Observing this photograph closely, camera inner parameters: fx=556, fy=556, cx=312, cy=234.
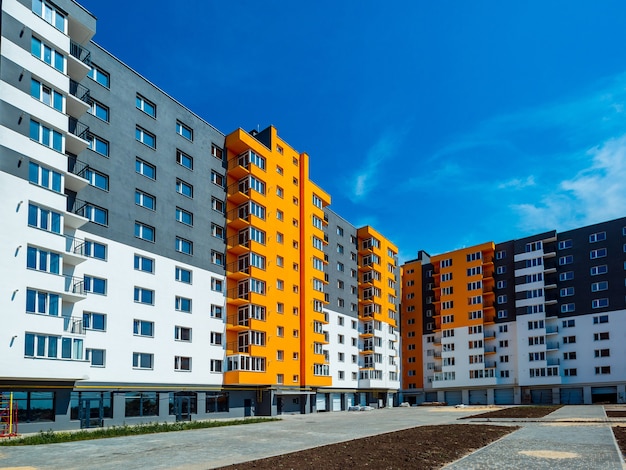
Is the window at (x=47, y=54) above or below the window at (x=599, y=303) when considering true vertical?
above

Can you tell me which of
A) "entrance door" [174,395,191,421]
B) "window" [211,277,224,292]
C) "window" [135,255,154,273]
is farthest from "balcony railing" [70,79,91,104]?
"entrance door" [174,395,191,421]

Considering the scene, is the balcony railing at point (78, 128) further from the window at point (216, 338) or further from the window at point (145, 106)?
the window at point (216, 338)

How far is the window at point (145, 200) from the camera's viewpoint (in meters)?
49.8

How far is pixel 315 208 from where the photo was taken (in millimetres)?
78188

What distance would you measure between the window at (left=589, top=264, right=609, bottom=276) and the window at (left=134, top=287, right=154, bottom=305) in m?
71.4

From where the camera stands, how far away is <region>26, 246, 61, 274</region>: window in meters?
37.0

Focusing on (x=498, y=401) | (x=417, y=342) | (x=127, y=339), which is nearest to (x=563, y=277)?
(x=498, y=401)

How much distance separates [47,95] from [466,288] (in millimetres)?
80745

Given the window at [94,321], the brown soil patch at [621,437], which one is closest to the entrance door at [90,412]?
the window at [94,321]

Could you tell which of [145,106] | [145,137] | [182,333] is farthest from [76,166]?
[182,333]

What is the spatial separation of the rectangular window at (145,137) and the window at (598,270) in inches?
2823

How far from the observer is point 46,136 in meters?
39.8

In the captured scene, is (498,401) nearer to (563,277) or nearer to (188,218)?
(563,277)

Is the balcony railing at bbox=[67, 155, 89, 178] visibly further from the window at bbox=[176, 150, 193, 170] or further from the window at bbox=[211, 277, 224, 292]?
the window at bbox=[211, 277, 224, 292]
